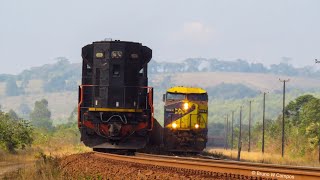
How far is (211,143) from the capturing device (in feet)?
575

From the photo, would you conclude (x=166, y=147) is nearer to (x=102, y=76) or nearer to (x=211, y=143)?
(x=102, y=76)

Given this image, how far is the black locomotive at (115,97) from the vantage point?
2520cm

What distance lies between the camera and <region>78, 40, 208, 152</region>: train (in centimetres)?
2522

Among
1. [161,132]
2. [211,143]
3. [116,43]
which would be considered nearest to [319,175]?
[116,43]

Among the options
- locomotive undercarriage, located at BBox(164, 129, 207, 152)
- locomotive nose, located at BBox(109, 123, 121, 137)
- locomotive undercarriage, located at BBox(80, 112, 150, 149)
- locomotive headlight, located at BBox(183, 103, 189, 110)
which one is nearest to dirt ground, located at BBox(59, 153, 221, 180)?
locomotive nose, located at BBox(109, 123, 121, 137)

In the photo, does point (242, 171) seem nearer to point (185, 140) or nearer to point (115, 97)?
point (115, 97)

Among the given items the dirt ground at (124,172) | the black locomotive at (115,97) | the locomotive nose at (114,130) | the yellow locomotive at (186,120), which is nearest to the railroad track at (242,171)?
the dirt ground at (124,172)

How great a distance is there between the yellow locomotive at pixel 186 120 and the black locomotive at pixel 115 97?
7940mm

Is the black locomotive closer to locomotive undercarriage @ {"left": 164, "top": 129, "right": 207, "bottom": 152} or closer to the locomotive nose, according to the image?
the locomotive nose

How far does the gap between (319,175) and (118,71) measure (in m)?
15.3

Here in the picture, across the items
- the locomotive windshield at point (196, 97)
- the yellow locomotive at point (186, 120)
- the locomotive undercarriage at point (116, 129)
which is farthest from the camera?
the locomotive windshield at point (196, 97)

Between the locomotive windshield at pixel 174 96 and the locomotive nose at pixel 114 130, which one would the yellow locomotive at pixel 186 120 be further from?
the locomotive nose at pixel 114 130

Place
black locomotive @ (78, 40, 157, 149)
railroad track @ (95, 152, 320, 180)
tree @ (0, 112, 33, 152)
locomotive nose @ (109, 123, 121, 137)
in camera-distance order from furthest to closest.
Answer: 1. tree @ (0, 112, 33, 152)
2. black locomotive @ (78, 40, 157, 149)
3. locomotive nose @ (109, 123, 121, 137)
4. railroad track @ (95, 152, 320, 180)

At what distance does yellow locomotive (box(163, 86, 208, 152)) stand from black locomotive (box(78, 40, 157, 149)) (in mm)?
7940
